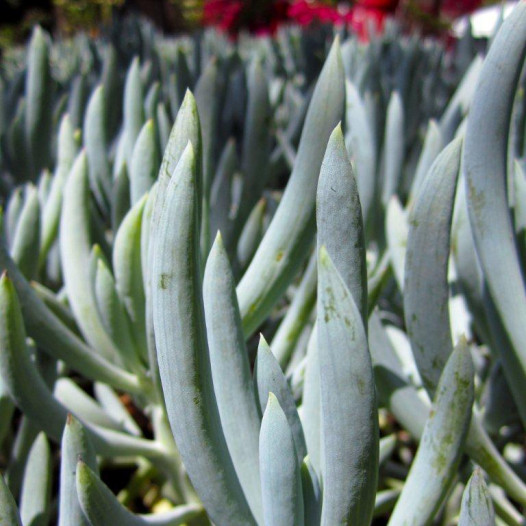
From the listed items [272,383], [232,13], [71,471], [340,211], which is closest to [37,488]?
[71,471]

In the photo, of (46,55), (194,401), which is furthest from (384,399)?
(46,55)

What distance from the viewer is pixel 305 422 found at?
1.42ft

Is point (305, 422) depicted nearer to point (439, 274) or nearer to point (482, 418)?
point (439, 274)

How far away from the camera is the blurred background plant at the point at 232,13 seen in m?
4.47

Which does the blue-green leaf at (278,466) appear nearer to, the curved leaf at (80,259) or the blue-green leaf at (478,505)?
the blue-green leaf at (478,505)

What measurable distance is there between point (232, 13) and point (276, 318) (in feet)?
16.7

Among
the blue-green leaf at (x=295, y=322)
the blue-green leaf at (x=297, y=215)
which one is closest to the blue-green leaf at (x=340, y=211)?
the blue-green leaf at (x=297, y=215)

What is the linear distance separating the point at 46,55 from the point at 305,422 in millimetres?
650

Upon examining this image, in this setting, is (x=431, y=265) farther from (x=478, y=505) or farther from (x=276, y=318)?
(x=276, y=318)

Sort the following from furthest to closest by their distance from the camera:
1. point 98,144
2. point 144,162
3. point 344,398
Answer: point 98,144
point 144,162
point 344,398

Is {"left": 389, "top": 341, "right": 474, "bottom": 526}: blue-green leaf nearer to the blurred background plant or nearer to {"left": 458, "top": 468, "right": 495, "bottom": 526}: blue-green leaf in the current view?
{"left": 458, "top": 468, "right": 495, "bottom": 526}: blue-green leaf

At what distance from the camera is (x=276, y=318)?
76cm

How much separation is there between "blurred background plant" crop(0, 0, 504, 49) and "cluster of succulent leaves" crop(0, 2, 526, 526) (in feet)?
3.63

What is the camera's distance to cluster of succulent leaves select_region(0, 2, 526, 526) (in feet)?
1.13
